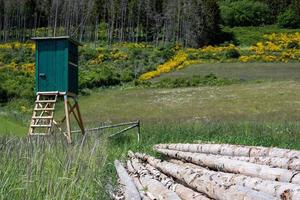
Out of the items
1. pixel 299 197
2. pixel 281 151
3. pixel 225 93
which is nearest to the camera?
pixel 299 197

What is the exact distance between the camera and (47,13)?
104625mm

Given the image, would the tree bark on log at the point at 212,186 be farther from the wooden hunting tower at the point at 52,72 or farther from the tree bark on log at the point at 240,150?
the wooden hunting tower at the point at 52,72

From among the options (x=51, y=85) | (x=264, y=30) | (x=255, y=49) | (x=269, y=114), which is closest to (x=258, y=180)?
(x=51, y=85)

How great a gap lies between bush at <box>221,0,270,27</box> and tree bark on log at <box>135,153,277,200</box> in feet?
368

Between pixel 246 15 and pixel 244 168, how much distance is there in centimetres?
11775

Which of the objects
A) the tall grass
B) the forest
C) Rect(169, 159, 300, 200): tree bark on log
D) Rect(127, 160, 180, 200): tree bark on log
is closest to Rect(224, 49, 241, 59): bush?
the forest

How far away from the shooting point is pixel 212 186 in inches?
302

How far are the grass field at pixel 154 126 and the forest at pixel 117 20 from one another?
33273 mm

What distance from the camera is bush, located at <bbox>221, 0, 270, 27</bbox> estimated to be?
122350 millimetres

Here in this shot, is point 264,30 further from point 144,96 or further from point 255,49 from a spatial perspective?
point 144,96

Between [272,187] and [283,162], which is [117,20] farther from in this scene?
[272,187]

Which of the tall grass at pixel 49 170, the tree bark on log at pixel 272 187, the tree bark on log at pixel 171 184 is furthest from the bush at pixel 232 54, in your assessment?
the tree bark on log at pixel 272 187

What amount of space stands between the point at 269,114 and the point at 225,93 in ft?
33.0

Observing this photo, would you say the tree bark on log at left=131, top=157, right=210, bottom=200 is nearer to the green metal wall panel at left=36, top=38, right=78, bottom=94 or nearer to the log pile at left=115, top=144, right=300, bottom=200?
the log pile at left=115, top=144, right=300, bottom=200
